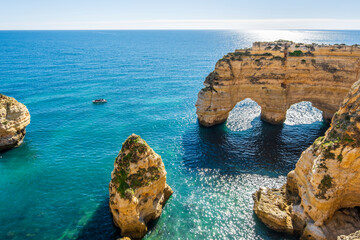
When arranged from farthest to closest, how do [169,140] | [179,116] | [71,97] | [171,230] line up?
[71,97] < [179,116] < [169,140] < [171,230]

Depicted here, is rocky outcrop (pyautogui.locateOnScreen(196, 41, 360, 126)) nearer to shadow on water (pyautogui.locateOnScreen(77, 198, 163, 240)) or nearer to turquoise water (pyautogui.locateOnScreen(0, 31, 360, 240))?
turquoise water (pyautogui.locateOnScreen(0, 31, 360, 240))

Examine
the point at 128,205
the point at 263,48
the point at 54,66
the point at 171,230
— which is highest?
the point at 263,48

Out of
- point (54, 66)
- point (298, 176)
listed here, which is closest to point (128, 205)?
point (298, 176)

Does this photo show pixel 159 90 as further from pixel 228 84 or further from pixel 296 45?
pixel 296 45

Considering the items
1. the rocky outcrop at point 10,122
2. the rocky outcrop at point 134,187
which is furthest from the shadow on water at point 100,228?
the rocky outcrop at point 10,122

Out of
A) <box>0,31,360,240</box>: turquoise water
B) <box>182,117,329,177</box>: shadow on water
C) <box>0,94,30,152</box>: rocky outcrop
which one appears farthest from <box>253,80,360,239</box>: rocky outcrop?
<box>0,94,30,152</box>: rocky outcrop

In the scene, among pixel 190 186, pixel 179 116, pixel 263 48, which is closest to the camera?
pixel 190 186
